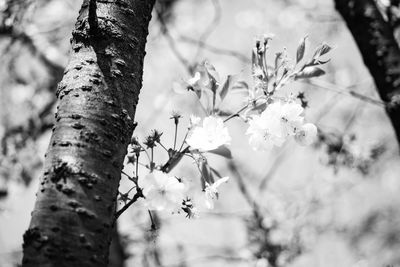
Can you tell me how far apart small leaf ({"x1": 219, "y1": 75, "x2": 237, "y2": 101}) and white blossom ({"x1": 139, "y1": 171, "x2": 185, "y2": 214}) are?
1.22ft

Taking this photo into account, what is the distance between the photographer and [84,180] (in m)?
0.69

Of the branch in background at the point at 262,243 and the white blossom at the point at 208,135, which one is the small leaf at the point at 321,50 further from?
the branch in background at the point at 262,243

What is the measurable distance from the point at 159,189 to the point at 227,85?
0.45m

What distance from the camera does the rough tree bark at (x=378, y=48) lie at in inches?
65.7

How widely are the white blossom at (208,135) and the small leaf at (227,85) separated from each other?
19 centimetres

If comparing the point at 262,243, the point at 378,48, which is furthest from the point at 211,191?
the point at 262,243

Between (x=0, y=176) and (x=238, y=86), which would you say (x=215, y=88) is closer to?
(x=238, y=86)

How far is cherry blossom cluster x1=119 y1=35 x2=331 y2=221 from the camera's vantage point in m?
0.91

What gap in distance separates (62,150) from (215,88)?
1.80ft

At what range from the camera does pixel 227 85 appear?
3.72 ft

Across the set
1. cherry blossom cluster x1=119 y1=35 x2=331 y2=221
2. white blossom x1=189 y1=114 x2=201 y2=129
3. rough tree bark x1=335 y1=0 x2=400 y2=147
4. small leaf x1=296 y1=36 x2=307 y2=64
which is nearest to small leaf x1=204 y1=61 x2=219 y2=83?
cherry blossom cluster x1=119 y1=35 x2=331 y2=221

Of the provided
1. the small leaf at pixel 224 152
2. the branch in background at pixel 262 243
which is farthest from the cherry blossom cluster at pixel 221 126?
the branch in background at pixel 262 243

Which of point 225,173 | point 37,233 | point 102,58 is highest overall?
point 225,173

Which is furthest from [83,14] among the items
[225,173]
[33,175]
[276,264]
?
[225,173]
